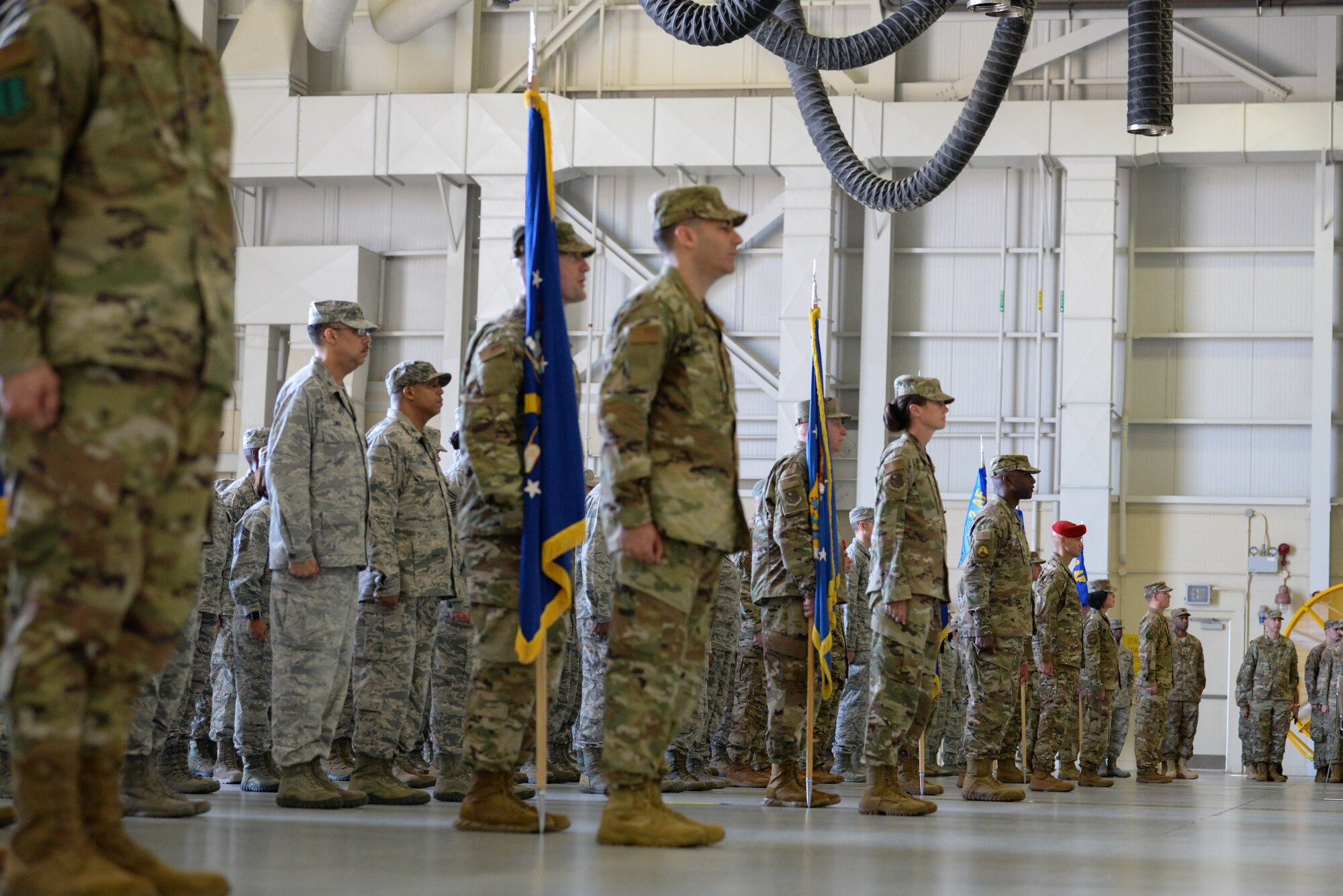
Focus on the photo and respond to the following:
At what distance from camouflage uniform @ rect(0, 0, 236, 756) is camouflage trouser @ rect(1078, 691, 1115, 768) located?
9.11 metres

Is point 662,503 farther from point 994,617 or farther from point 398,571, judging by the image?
point 994,617

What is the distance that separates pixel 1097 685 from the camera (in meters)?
11.3

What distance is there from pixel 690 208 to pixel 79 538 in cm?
222

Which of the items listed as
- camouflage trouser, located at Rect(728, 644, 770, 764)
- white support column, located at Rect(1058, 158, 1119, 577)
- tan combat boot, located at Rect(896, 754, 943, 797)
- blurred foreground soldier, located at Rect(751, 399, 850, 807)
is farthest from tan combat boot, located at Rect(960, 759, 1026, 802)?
white support column, located at Rect(1058, 158, 1119, 577)

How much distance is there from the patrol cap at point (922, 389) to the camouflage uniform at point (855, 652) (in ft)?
10.2

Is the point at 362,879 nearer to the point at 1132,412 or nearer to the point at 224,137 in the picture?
the point at 224,137

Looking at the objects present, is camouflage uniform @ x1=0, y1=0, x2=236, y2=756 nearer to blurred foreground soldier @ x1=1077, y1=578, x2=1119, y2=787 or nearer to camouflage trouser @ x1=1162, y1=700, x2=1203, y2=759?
blurred foreground soldier @ x1=1077, y1=578, x2=1119, y2=787

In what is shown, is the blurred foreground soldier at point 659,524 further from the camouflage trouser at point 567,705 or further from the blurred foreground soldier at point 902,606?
the camouflage trouser at point 567,705

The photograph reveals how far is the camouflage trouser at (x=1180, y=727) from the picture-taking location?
14445mm

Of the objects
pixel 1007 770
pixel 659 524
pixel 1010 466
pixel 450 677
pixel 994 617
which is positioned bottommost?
pixel 1007 770

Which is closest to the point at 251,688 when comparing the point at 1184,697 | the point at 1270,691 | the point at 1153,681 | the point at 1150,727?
the point at 1150,727

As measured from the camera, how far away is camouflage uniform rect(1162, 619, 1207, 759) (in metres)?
14.5

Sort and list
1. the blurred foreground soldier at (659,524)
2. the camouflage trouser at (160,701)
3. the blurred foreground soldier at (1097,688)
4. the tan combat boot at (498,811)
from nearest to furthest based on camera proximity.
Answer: the blurred foreground soldier at (659,524), the tan combat boot at (498,811), the camouflage trouser at (160,701), the blurred foreground soldier at (1097,688)

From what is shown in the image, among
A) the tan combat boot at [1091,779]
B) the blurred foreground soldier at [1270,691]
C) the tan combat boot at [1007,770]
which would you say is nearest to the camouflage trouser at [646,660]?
the tan combat boot at [1007,770]
